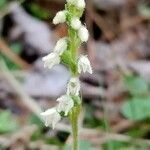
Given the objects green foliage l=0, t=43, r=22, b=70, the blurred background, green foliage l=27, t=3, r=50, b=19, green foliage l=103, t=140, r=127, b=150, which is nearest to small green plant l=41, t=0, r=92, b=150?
the blurred background

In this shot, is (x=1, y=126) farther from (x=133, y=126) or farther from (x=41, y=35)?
(x=41, y=35)

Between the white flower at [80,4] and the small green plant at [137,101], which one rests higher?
the small green plant at [137,101]

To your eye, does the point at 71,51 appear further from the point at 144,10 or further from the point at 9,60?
the point at 144,10

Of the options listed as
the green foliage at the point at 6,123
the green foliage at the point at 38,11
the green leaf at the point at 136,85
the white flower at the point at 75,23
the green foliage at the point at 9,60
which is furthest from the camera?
the green foliage at the point at 38,11

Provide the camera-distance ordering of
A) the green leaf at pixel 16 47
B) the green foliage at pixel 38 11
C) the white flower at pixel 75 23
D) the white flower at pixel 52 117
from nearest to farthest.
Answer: the white flower at pixel 75 23 → the white flower at pixel 52 117 → the green leaf at pixel 16 47 → the green foliage at pixel 38 11

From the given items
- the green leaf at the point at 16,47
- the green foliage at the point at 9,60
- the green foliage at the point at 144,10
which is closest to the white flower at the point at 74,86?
the green foliage at the point at 9,60

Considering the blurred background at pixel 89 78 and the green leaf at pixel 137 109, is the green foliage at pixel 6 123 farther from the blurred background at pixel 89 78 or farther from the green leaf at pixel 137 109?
the green leaf at pixel 137 109

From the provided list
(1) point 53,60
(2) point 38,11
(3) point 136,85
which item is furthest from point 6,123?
(2) point 38,11

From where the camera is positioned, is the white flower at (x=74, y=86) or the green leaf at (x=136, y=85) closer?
the white flower at (x=74, y=86)

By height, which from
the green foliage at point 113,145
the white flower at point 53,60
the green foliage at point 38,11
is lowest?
the white flower at point 53,60
